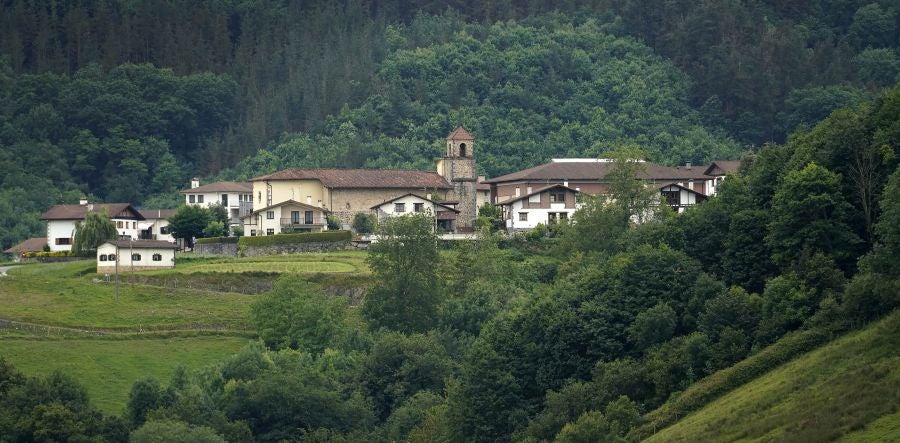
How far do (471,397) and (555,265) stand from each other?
26.7 m

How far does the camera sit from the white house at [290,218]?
111 m

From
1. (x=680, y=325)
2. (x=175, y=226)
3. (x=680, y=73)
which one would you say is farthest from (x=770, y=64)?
(x=680, y=325)

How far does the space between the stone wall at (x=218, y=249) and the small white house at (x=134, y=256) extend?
19.1ft

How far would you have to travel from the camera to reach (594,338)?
2926 inches

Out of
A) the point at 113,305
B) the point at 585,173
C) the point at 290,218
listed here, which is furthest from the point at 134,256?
the point at 585,173

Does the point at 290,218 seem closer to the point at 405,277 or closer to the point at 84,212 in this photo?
the point at 84,212

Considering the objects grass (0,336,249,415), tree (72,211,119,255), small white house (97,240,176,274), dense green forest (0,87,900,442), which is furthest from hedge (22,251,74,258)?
grass (0,336,249,415)

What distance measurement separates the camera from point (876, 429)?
49.2m

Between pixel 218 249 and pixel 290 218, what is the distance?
6.26m

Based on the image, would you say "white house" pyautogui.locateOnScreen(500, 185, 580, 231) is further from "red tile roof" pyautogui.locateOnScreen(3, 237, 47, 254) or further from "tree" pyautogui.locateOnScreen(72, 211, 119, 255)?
"red tile roof" pyautogui.locateOnScreen(3, 237, 47, 254)

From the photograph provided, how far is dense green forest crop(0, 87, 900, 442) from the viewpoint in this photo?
66750 millimetres

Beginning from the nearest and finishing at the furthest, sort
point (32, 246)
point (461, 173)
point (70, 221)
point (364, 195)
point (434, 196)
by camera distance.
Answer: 1. point (434, 196)
2. point (364, 195)
3. point (461, 173)
4. point (70, 221)
5. point (32, 246)

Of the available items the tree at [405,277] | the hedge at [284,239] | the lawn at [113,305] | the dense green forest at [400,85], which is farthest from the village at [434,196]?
the dense green forest at [400,85]

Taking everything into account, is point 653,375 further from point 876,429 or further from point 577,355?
point 876,429
